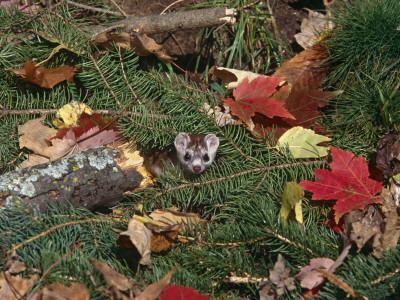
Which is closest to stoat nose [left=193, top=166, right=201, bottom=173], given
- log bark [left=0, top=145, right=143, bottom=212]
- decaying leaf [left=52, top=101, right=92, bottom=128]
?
log bark [left=0, top=145, right=143, bottom=212]

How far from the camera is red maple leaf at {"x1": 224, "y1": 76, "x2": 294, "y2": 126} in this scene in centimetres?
362

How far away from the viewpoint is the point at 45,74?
12.9ft

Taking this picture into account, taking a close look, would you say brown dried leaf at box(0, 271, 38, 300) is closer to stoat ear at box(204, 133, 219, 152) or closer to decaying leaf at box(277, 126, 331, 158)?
stoat ear at box(204, 133, 219, 152)

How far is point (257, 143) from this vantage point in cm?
367

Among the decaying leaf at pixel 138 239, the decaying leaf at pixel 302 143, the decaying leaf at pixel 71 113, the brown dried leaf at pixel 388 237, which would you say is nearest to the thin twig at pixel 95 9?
the decaying leaf at pixel 71 113

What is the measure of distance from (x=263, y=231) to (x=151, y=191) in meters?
1.06

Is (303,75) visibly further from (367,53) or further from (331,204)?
(331,204)

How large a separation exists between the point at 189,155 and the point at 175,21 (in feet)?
4.32

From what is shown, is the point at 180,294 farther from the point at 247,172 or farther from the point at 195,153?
the point at 195,153

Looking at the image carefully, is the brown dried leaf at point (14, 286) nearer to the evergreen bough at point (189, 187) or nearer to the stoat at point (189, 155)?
the evergreen bough at point (189, 187)

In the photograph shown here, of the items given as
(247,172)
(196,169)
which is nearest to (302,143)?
(247,172)

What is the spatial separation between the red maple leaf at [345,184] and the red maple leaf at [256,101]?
58 centimetres

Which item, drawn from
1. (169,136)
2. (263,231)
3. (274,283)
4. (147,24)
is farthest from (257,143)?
(147,24)

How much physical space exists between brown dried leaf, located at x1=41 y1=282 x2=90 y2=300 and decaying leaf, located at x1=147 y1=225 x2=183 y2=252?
639mm
